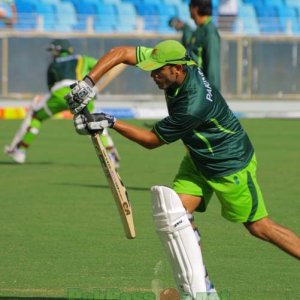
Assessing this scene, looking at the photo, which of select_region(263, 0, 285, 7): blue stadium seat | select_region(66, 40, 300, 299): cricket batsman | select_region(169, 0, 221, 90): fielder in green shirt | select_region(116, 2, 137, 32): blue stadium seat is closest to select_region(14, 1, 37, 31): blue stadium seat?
select_region(116, 2, 137, 32): blue stadium seat

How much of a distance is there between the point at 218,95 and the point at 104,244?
3.09 m

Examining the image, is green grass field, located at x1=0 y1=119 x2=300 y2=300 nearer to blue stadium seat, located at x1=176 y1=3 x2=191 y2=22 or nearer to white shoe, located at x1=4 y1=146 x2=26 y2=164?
white shoe, located at x1=4 y1=146 x2=26 y2=164

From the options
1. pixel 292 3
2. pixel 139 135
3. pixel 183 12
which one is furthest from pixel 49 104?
pixel 292 3

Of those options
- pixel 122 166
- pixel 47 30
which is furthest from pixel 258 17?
pixel 122 166

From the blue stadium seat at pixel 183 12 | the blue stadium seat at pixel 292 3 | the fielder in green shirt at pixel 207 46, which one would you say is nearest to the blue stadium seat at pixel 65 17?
the blue stadium seat at pixel 183 12

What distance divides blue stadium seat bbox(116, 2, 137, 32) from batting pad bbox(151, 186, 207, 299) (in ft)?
84.1

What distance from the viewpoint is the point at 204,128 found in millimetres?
7590

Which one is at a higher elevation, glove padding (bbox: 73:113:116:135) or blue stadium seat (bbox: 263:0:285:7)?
glove padding (bbox: 73:113:116:135)

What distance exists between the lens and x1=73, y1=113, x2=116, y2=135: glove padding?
7398 mm

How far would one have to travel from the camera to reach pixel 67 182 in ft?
49.9

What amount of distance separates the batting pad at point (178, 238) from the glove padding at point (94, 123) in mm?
528

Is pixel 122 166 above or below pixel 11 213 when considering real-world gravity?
below

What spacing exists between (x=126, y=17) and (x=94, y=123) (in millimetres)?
26736

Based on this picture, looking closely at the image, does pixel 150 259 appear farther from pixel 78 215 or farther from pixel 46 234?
pixel 78 215
